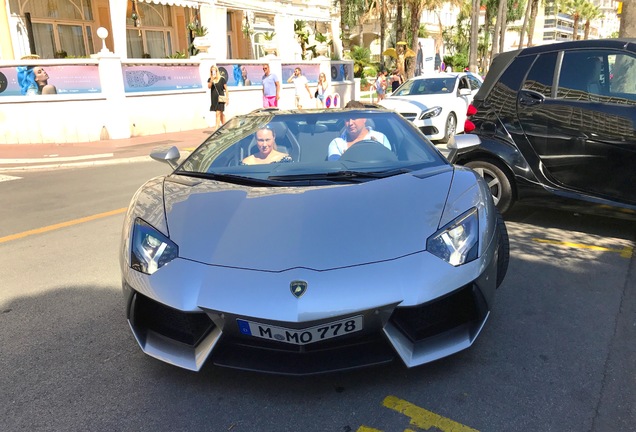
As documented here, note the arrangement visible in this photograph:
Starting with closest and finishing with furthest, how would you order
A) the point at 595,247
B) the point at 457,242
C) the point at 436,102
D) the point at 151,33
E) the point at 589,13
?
the point at 457,242 → the point at 595,247 → the point at 436,102 → the point at 151,33 → the point at 589,13

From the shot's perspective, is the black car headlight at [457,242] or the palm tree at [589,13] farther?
the palm tree at [589,13]

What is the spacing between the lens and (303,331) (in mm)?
2291

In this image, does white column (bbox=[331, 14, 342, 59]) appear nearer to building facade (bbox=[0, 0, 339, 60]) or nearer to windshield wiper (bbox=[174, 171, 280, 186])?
building facade (bbox=[0, 0, 339, 60])

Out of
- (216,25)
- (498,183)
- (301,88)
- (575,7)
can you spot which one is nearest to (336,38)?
(216,25)

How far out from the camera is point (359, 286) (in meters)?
2.32

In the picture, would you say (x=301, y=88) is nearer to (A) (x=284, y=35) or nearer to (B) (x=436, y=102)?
(B) (x=436, y=102)

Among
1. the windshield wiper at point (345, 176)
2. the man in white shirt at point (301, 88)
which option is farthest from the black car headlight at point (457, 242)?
the man in white shirt at point (301, 88)

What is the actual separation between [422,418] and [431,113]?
9982mm

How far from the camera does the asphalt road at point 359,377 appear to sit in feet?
7.93

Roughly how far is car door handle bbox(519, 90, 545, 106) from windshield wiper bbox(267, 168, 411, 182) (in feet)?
8.10

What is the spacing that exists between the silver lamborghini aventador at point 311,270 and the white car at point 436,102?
28.4ft

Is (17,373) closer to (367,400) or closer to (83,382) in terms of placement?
(83,382)

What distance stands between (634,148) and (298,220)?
11.2ft

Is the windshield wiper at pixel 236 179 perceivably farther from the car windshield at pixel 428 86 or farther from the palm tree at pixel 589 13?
the palm tree at pixel 589 13
